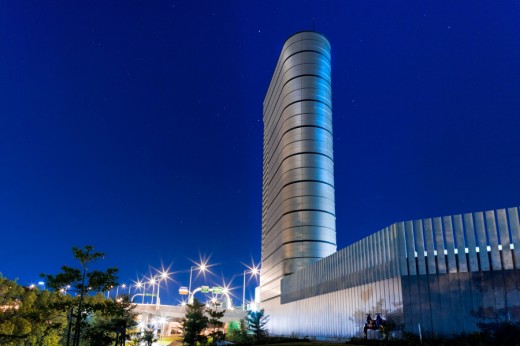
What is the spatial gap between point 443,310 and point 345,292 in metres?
10.0

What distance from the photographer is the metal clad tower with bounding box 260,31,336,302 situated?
52000 millimetres

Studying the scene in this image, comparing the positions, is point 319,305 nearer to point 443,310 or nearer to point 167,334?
point 443,310

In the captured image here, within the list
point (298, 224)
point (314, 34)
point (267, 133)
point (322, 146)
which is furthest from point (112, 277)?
point (267, 133)

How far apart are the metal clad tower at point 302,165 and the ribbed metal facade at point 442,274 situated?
24.4 meters

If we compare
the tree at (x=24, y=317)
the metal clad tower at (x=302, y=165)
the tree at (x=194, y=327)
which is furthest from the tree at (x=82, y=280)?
the metal clad tower at (x=302, y=165)

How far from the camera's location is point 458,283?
20.1m

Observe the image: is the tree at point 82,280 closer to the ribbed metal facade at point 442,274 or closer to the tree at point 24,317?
the tree at point 24,317

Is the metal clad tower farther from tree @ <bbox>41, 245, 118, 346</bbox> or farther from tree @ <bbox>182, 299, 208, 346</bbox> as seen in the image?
tree @ <bbox>41, 245, 118, 346</bbox>

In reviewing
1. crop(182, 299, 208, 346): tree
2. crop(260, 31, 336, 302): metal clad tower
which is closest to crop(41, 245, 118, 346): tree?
crop(182, 299, 208, 346): tree

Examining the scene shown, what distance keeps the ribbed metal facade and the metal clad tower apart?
24.4 m

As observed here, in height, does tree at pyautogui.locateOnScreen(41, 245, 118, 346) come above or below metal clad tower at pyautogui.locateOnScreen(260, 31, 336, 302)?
below

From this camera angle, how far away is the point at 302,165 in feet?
175

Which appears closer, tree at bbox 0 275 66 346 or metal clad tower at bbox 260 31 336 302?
tree at bbox 0 275 66 346

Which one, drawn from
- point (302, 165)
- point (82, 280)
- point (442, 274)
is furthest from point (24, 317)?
point (302, 165)
